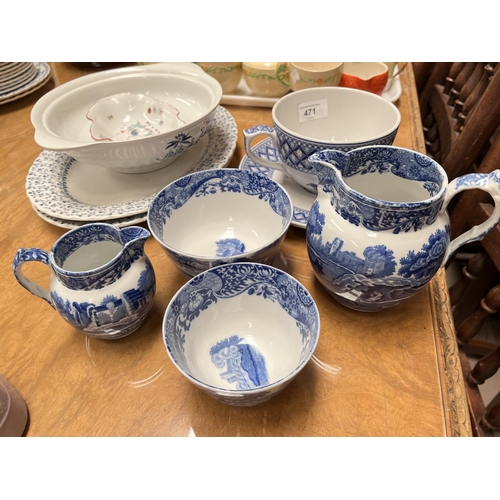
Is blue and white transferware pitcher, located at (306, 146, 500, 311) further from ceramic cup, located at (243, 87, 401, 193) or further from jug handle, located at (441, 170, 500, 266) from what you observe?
ceramic cup, located at (243, 87, 401, 193)

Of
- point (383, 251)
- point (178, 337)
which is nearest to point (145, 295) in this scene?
point (178, 337)

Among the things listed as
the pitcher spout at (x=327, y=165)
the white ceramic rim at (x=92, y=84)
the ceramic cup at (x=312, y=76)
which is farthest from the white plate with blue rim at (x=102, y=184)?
the pitcher spout at (x=327, y=165)

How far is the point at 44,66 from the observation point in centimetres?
127

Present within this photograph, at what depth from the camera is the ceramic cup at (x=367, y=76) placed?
1041 mm

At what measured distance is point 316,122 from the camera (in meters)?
0.89

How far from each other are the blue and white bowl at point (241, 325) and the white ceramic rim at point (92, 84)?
321mm

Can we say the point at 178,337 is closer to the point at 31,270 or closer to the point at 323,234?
the point at 323,234

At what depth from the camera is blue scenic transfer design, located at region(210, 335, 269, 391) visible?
21.9 inches

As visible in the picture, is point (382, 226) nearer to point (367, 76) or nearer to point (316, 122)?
point (316, 122)

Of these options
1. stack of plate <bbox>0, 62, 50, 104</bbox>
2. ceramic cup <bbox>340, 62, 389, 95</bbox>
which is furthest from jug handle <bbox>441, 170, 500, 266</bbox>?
stack of plate <bbox>0, 62, 50, 104</bbox>

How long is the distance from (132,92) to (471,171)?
875mm

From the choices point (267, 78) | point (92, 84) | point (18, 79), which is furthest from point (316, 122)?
point (18, 79)

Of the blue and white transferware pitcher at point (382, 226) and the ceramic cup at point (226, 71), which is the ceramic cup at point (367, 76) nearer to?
the ceramic cup at point (226, 71)

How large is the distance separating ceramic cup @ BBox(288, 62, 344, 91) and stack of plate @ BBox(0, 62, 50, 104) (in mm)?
763
